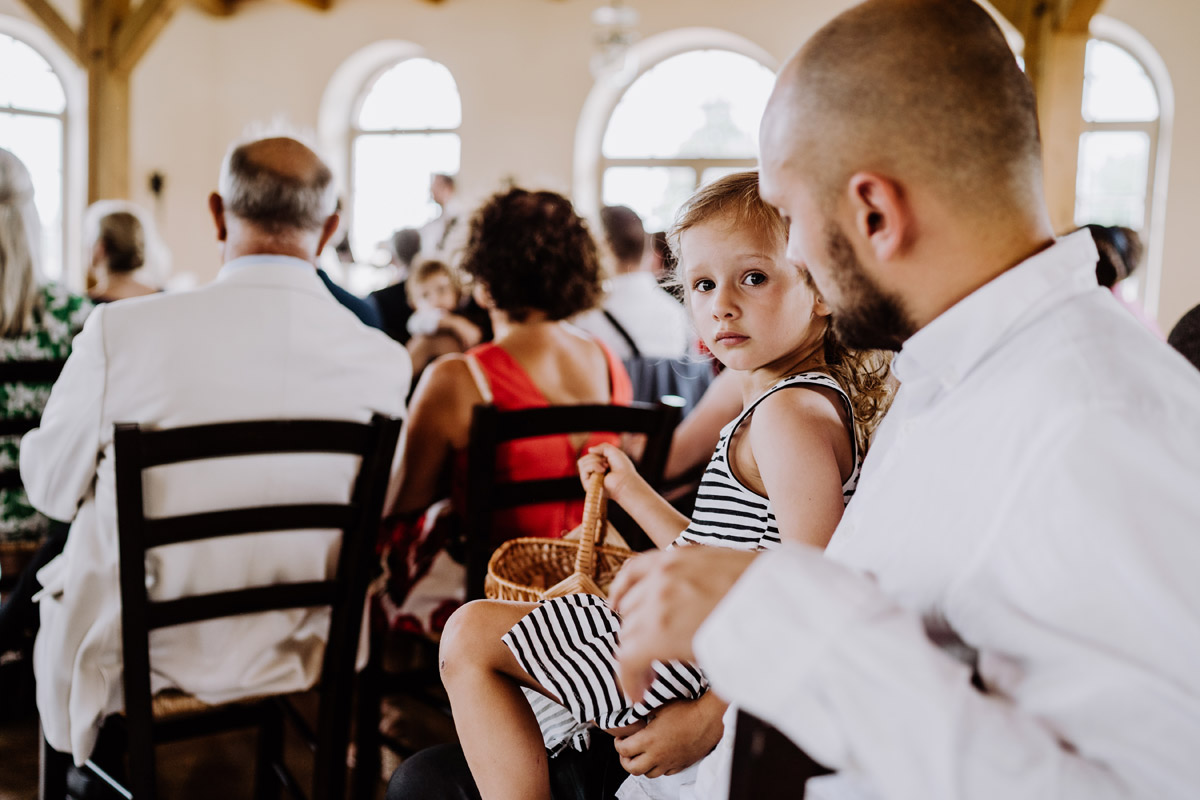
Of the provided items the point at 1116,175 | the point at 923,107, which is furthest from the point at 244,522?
the point at 1116,175

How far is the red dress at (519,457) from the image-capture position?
211 centimetres

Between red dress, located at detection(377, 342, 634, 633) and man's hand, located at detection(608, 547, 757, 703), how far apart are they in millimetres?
1396

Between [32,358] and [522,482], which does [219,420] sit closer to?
[522,482]

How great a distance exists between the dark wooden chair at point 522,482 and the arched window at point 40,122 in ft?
25.2

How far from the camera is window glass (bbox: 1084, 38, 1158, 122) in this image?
7.45m

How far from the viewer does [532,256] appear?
2176 millimetres

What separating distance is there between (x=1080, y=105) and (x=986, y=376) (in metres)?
4.57

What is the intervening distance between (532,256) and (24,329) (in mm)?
1259

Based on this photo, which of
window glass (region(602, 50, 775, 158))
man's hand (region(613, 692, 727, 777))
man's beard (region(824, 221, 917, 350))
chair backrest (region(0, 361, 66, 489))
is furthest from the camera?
window glass (region(602, 50, 775, 158))

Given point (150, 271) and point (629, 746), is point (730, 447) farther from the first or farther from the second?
point (150, 271)

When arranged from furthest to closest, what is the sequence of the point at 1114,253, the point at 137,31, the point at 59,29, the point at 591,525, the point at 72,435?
the point at 59,29
the point at 137,31
the point at 1114,253
the point at 72,435
the point at 591,525

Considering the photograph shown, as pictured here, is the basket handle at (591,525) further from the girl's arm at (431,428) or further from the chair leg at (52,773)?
the chair leg at (52,773)

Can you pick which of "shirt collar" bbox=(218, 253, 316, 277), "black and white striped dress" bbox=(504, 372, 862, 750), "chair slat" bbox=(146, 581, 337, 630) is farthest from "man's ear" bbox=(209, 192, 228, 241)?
"black and white striped dress" bbox=(504, 372, 862, 750)

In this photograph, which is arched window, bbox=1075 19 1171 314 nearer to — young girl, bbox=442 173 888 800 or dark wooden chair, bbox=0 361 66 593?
young girl, bbox=442 173 888 800
